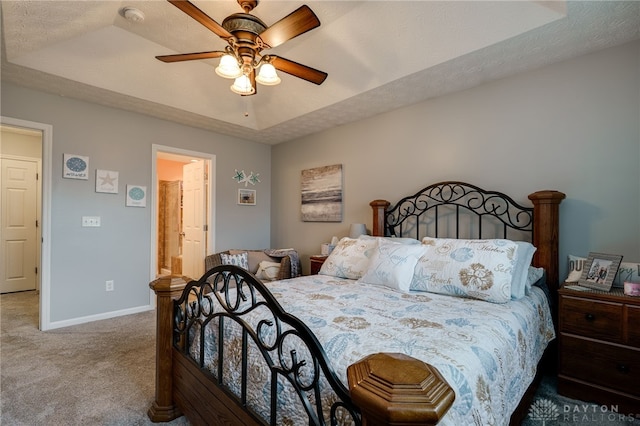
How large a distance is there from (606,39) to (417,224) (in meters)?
2.02

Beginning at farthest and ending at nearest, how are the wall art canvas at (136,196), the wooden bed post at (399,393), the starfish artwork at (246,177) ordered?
the starfish artwork at (246,177), the wall art canvas at (136,196), the wooden bed post at (399,393)

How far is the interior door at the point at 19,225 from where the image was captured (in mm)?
4824

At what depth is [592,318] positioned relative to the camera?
1911 mm

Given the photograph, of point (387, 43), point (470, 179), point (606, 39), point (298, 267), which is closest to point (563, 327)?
point (470, 179)

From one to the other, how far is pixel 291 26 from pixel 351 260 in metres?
1.83

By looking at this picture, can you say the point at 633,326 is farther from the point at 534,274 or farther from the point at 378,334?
the point at 378,334

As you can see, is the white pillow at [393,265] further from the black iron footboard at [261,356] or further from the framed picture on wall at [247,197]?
the framed picture on wall at [247,197]

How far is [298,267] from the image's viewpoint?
412cm

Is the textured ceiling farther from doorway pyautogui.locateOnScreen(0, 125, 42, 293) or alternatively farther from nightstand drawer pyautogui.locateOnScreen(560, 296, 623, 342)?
doorway pyautogui.locateOnScreen(0, 125, 42, 293)

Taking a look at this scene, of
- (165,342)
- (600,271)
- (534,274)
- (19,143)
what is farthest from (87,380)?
(19,143)

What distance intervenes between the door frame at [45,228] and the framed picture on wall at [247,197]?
7.38 ft

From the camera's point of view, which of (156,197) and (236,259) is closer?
(236,259)

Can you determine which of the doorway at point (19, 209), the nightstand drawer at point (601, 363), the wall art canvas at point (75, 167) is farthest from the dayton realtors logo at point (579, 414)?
the doorway at point (19, 209)

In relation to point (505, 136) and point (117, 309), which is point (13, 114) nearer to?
point (117, 309)
